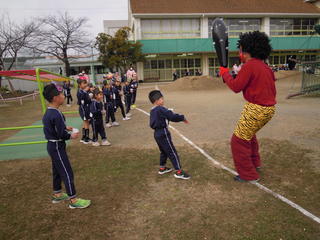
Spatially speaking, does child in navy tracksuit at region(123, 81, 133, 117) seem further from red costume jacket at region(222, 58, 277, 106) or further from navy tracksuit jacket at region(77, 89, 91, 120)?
red costume jacket at region(222, 58, 277, 106)

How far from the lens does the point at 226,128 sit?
7.16 m

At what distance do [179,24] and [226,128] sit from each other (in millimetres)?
24948

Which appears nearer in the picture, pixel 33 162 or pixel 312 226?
pixel 312 226

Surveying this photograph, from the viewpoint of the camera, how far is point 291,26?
103 ft

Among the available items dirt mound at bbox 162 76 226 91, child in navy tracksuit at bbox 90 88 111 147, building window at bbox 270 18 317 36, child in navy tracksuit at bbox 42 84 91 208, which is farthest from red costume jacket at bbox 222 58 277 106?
building window at bbox 270 18 317 36

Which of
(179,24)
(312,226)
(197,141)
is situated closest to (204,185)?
(312,226)

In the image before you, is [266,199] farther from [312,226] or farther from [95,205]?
[95,205]

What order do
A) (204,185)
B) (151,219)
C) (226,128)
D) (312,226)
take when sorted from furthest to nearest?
1. (226,128)
2. (204,185)
3. (151,219)
4. (312,226)

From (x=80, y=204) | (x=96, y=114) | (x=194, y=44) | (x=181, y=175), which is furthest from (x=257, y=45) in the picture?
(x=194, y=44)

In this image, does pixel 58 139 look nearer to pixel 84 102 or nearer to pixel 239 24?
pixel 84 102

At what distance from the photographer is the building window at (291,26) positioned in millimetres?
31125

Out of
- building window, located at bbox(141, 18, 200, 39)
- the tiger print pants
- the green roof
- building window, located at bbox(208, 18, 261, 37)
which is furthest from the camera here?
building window, located at bbox(208, 18, 261, 37)

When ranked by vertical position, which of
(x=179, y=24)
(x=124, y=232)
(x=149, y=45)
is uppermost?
(x=179, y=24)

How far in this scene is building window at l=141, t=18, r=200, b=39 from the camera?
28.7 metres
